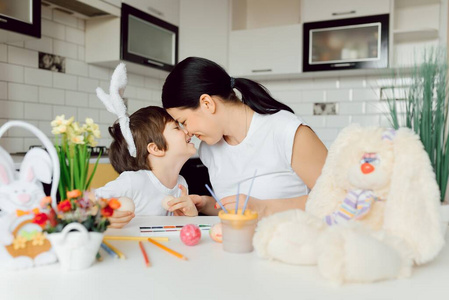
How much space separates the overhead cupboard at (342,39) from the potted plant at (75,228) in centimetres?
289

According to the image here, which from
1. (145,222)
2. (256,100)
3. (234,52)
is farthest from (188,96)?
(234,52)

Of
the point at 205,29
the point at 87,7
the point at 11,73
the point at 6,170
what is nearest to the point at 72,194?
the point at 6,170

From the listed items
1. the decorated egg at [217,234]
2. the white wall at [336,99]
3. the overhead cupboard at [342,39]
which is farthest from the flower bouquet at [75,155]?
the white wall at [336,99]

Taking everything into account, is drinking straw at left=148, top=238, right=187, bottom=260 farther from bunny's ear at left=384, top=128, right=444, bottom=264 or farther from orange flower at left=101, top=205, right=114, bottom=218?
bunny's ear at left=384, top=128, right=444, bottom=264

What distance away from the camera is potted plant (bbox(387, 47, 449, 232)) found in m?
1.06

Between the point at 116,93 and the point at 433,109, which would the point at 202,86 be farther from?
the point at 433,109

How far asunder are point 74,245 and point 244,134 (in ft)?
3.52

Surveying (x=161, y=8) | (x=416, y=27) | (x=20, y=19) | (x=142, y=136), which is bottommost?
(x=142, y=136)

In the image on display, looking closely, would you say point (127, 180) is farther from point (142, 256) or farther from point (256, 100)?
point (142, 256)

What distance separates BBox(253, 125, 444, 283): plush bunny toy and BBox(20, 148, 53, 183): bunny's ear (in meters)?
0.41

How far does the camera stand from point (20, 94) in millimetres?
2625

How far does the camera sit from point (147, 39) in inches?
125

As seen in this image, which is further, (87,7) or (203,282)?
(87,7)

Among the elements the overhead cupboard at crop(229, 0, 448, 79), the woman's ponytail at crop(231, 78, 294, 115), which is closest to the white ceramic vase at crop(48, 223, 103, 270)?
the woman's ponytail at crop(231, 78, 294, 115)
